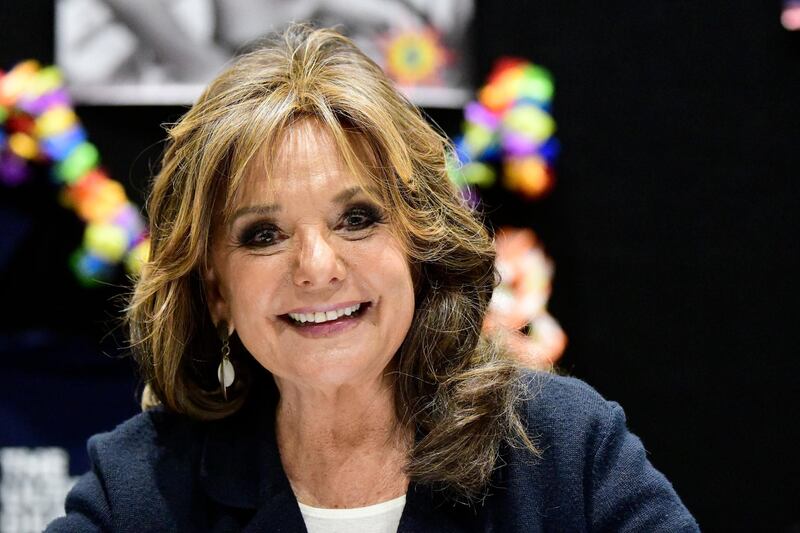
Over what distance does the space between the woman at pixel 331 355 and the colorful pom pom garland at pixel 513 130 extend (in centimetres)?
132

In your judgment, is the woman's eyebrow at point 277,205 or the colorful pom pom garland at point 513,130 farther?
the colorful pom pom garland at point 513,130

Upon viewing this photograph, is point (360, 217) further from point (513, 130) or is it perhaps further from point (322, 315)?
point (513, 130)

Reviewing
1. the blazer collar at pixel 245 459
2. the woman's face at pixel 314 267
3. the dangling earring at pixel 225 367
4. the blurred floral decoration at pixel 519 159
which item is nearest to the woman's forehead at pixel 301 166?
the woman's face at pixel 314 267

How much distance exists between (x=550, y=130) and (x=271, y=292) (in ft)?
5.56

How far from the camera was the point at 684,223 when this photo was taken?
306 cm

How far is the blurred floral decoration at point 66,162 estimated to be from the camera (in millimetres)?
2797

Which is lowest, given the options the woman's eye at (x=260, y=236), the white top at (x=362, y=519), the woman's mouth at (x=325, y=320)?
the white top at (x=362, y=519)

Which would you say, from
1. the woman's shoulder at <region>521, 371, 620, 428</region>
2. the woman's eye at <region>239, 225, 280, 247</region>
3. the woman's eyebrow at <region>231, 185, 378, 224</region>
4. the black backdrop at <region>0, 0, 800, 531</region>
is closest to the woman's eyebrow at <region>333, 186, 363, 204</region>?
the woman's eyebrow at <region>231, 185, 378, 224</region>

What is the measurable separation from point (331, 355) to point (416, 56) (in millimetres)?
1629

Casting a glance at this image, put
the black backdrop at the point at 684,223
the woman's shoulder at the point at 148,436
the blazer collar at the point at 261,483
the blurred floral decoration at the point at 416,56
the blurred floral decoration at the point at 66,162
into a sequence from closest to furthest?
the blazer collar at the point at 261,483
the woman's shoulder at the point at 148,436
the blurred floral decoration at the point at 66,162
the blurred floral decoration at the point at 416,56
the black backdrop at the point at 684,223

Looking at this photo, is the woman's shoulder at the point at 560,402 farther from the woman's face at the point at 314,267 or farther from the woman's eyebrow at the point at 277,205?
the woman's eyebrow at the point at 277,205

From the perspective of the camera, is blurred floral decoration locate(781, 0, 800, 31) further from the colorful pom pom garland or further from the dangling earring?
the dangling earring

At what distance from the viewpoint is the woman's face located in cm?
149

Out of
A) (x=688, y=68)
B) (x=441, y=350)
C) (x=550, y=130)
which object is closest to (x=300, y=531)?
(x=441, y=350)
